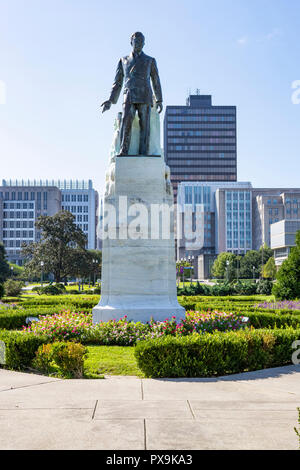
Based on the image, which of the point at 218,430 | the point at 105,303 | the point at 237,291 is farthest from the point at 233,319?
the point at 237,291

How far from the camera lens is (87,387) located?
7.52 meters

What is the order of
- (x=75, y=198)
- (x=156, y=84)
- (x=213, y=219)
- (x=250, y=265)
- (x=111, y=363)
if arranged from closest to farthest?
1. (x=111, y=363)
2. (x=156, y=84)
3. (x=250, y=265)
4. (x=213, y=219)
5. (x=75, y=198)

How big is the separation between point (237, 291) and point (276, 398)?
4040 cm

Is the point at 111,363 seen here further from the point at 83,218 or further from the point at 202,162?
the point at 202,162

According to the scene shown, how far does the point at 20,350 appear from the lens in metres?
9.48

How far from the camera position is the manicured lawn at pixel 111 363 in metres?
9.17

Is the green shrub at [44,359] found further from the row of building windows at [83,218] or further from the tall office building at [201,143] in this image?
the row of building windows at [83,218]

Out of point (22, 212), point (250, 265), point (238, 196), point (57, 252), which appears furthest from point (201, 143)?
point (57, 252)

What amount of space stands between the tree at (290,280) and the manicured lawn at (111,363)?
51.6 feet

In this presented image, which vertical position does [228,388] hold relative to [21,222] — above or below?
below

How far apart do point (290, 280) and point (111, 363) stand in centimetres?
1769

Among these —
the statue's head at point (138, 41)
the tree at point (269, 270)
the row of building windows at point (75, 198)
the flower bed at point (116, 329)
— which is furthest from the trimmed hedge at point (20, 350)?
the row of building windows at point (75, 198)

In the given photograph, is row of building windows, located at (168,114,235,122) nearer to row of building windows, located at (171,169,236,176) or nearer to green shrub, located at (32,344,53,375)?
row of building windows, located at (171,169,236,176)
